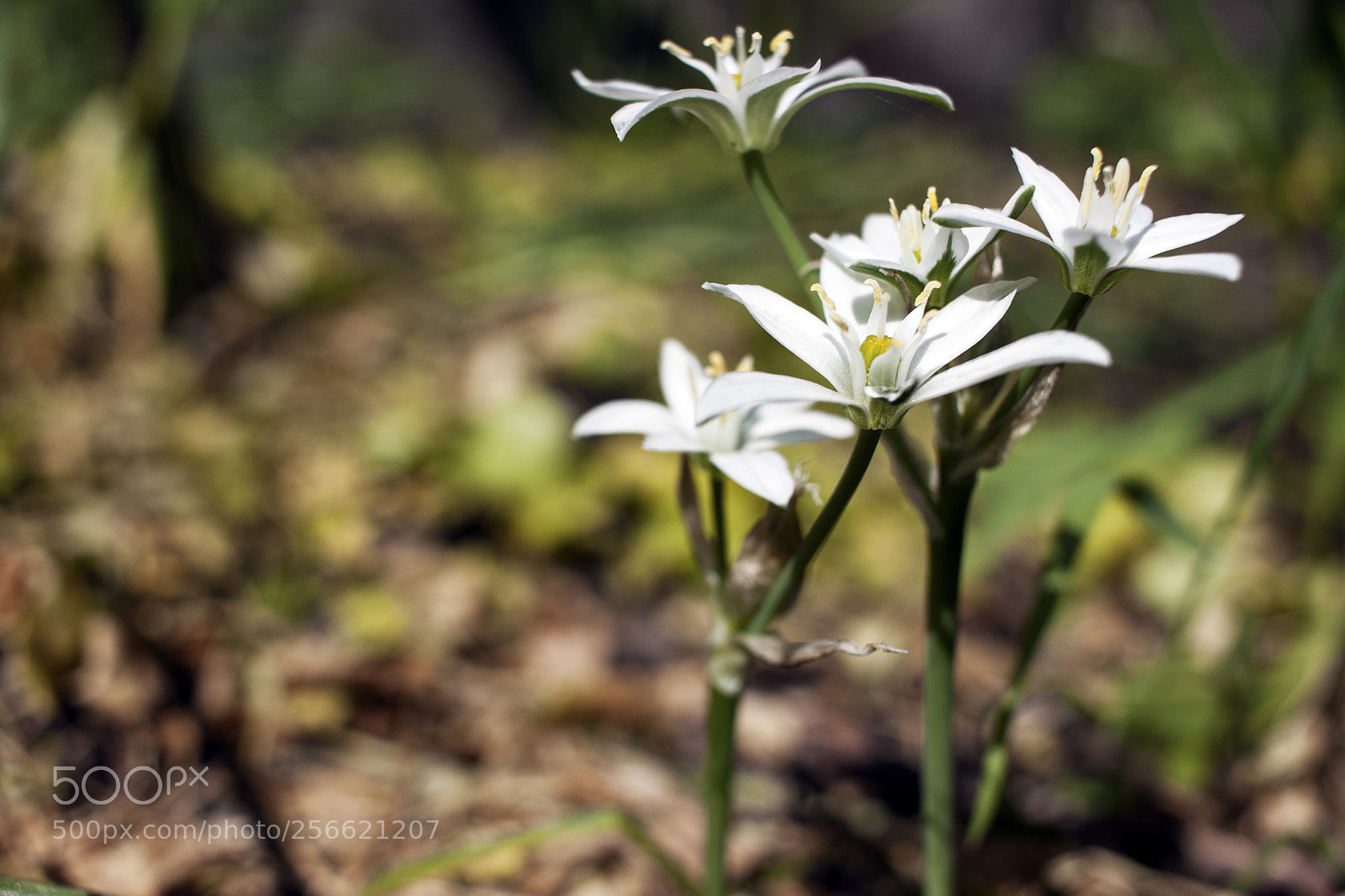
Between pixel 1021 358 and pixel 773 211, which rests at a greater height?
Result: pixel 773 211

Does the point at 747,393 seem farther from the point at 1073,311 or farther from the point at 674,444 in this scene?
the point at 1073,311

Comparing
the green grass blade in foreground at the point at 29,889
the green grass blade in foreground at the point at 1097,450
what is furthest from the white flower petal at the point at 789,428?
the green grass blade in foreground at the point at 29,889

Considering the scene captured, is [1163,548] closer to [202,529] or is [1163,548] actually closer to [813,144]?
[202,529]

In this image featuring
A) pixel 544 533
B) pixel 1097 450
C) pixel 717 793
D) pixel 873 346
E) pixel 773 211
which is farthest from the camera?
pixel 544 533

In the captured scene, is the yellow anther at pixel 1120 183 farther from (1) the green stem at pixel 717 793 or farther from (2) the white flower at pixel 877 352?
(1) the green stem at pixel 717 793

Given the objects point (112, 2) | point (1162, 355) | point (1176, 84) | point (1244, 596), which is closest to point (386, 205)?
point (112, 2)

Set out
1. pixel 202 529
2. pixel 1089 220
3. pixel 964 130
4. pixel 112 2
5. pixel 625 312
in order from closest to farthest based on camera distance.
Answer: pixel 1089 220, pixel 202 529, pixel 112 2, pixel 625 312, pixel 964 130

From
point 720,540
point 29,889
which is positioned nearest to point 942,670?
point 720,540
